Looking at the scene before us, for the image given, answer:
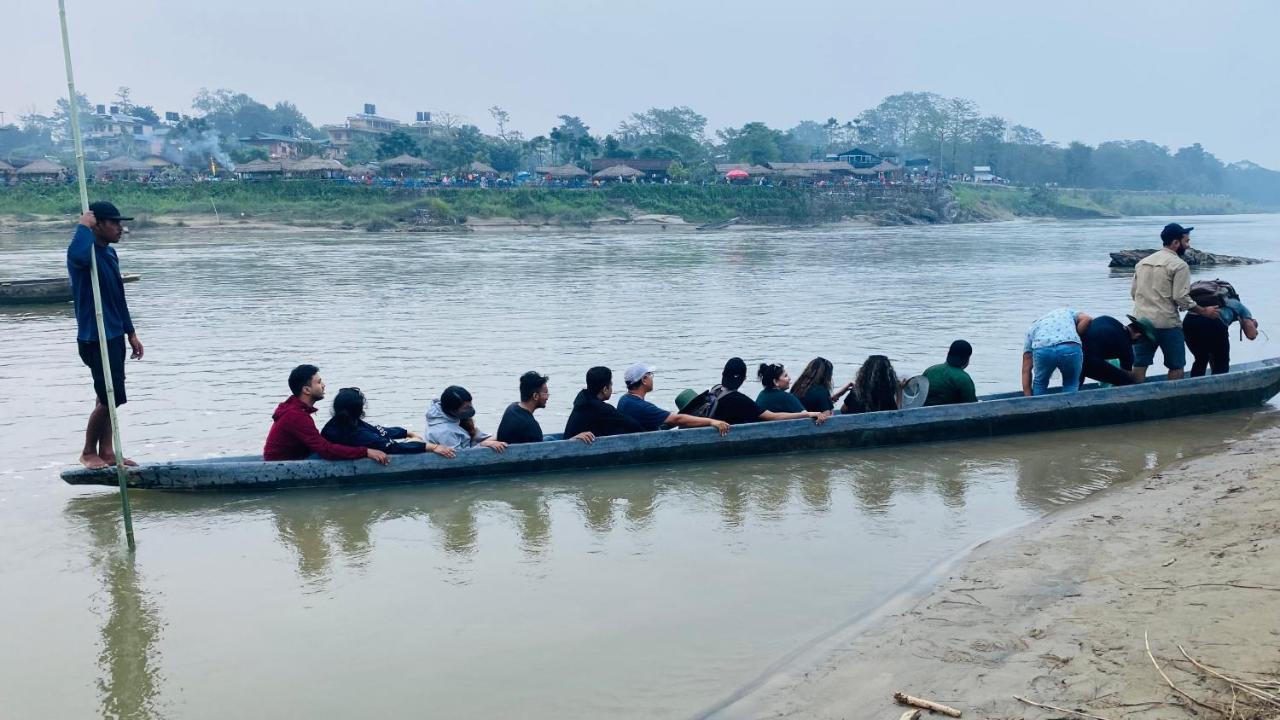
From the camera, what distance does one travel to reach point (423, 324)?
61.7 feet

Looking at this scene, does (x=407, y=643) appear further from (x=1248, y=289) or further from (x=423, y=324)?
(x=1248, y=289)

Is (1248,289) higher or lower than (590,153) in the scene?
lower

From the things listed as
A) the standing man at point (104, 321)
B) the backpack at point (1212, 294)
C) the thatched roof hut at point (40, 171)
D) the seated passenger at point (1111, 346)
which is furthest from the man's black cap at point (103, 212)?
the thatched roof hut at point (40, 171)

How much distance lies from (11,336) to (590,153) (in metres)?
73.0

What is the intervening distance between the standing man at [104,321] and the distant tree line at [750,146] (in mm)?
71217

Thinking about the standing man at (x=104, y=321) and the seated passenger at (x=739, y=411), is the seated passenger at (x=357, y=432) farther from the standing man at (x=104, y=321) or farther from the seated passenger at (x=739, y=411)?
the seated passenger at (x=739, y=411)

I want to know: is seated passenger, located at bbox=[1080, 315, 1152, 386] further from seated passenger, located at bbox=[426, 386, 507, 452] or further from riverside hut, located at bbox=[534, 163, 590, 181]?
riverside hut, located at bbox=[534, 163, 590, 181]

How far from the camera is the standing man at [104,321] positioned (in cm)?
704

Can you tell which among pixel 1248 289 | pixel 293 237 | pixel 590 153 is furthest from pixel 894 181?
pixel 1248 289

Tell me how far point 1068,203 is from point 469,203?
64.7 metres

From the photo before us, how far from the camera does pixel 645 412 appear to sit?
326 inches

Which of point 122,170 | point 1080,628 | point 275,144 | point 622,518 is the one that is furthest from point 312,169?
point 1080,628

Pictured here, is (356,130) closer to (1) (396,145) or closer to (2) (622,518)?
(1) (396,145)

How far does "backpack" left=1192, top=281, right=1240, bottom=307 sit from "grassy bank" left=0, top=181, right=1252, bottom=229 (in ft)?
178
